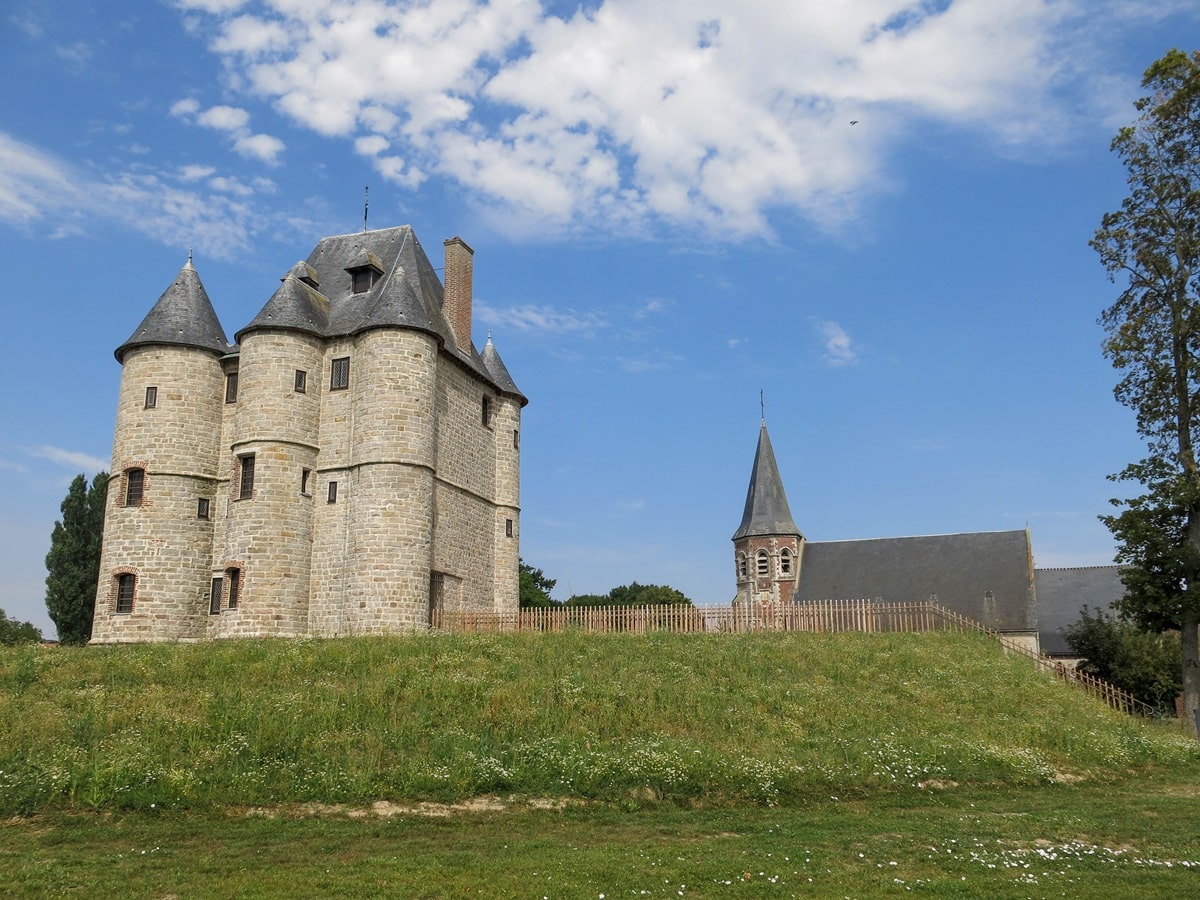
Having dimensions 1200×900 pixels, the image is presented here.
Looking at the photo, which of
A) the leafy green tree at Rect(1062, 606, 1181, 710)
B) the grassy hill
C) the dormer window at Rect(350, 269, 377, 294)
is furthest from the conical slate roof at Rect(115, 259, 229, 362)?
the leafy green tree at Rect(1062, 606, 1181, 710)

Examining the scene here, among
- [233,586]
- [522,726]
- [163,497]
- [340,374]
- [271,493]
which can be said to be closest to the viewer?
[522,726]

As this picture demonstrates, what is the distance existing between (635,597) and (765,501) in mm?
19839

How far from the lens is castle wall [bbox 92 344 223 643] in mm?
27734

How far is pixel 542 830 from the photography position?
11484mm

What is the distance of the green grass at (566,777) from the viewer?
946cm

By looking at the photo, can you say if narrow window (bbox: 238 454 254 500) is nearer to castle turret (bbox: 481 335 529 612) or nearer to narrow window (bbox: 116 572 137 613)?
narrow window (bbox: 116 572 137 613)

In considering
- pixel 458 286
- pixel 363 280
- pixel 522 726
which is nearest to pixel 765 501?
pixel 458 286

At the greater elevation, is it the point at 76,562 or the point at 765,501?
the point at 765,501

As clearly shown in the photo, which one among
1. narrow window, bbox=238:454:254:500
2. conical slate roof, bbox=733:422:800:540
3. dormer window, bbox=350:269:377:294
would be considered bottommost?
narrow window, bbox=238:454:254:500

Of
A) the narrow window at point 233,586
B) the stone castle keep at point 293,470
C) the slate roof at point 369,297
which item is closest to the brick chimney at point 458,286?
the slate roof at point 369,297

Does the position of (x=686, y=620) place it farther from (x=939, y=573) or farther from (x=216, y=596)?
(x=939, y=573)

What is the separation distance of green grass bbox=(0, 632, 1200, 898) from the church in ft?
79.8

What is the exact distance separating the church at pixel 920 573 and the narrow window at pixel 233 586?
76.5ft

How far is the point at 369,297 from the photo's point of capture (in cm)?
3069
